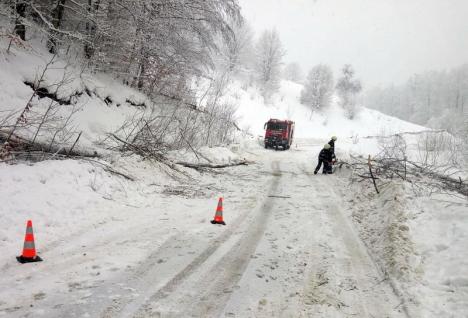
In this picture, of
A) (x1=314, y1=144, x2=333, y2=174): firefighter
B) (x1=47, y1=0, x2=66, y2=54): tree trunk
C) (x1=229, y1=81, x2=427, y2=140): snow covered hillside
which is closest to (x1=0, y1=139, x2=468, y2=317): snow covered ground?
(x1=47, y1=0, x2=66, y2=54): tree trunk

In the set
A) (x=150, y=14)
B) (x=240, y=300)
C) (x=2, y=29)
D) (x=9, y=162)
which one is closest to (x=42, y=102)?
(x=2, y=29)

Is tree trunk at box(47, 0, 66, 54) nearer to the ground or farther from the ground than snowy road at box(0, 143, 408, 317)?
farther from the ground

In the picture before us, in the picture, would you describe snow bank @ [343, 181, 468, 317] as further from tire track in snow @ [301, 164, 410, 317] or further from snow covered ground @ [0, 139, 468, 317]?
tire track in snow @ [301, 164, 410, 317]

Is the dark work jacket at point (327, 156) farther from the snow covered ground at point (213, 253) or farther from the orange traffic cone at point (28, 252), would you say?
the orange traffic cone at point (28, 252)

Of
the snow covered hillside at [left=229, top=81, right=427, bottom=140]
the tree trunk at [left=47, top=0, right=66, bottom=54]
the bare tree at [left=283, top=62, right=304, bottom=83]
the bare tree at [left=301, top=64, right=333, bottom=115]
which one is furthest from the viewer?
the bare tree at [left=283, top=62, right=304, bottom=83]

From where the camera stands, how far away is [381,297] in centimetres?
466

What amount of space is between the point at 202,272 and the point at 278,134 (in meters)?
25.6

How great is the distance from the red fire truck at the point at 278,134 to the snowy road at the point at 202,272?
21962 mm

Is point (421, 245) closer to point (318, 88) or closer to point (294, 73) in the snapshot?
point (318, 88)

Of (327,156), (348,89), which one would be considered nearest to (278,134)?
(327,156)

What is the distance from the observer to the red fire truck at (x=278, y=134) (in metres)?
29.8

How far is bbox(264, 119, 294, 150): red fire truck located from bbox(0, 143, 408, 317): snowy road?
22.0m

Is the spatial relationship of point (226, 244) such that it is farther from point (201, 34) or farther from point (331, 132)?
point (331, 132)

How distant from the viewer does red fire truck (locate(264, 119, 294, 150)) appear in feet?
97.9
